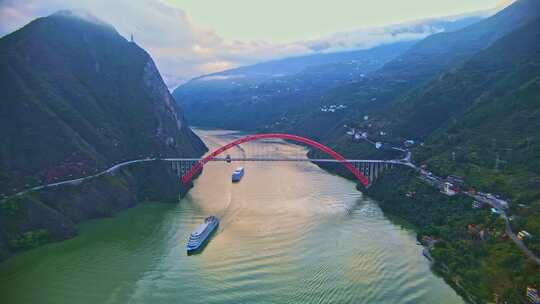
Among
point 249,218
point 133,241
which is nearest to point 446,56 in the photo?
point 249,218

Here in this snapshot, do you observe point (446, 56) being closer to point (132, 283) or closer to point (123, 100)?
point (123, 100)

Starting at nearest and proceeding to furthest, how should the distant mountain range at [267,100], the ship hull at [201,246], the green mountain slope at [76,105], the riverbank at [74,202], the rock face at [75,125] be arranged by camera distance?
1. the ship hull at [201,246]
2. the riverbank at [74,202]
3. the rock face at [75,125]
4. the green mountain slope at [76,105]
5. the distant mountain range at [267,100]

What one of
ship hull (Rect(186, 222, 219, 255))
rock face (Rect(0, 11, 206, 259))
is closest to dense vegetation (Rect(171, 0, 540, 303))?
ship hull (Rect(186, 222, 219, 255))

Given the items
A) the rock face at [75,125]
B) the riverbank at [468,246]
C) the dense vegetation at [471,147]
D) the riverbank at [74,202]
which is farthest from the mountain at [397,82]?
the riverbank at [74,202]

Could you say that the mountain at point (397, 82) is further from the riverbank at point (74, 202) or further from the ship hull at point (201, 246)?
the ship hull at point (201, 246)

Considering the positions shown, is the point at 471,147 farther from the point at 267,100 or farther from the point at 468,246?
the point at 267,100

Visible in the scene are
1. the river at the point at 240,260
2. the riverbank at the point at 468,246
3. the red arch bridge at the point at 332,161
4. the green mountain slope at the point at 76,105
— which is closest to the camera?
the riverbank at the point at 468,246
